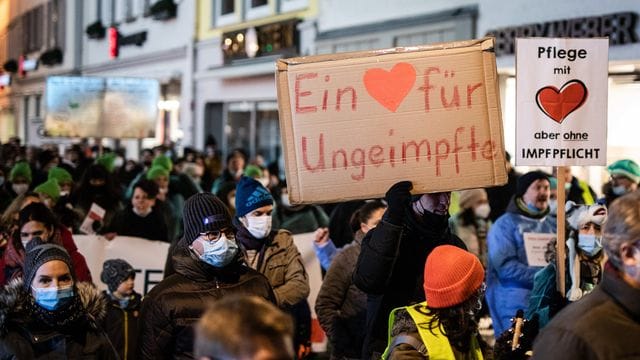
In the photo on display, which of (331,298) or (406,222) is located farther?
(331,298)

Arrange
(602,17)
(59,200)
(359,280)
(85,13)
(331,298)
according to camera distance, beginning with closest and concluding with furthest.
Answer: (359,280) < (331,298) < (59,200) < (602,17) < (85,13)

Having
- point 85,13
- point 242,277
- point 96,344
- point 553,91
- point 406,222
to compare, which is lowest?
point 96,344

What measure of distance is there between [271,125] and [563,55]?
54.1 ft

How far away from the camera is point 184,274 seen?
488cm

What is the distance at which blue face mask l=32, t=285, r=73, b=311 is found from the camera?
15.8ft

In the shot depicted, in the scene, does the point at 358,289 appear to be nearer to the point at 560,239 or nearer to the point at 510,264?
the point at 560,239

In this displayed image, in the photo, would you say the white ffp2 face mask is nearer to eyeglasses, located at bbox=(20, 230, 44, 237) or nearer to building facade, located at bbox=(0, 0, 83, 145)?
eyeglasses, located at bbox=(20, 230, 44, 237)

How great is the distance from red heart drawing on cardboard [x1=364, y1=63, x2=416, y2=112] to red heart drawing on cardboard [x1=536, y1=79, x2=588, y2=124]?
887 mm

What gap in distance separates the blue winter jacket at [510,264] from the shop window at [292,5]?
507 inches

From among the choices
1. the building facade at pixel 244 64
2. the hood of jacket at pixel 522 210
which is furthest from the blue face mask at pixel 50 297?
the building facade at pixel 244 64

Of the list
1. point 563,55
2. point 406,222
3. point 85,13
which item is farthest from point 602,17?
point 85,13

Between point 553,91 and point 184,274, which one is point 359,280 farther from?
point 553,91

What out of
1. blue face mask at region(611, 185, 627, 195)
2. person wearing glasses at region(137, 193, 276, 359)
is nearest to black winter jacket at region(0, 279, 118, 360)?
person wearing glasses at region(137, 193, 276, 359)

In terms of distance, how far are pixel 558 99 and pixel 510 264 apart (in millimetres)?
2222
